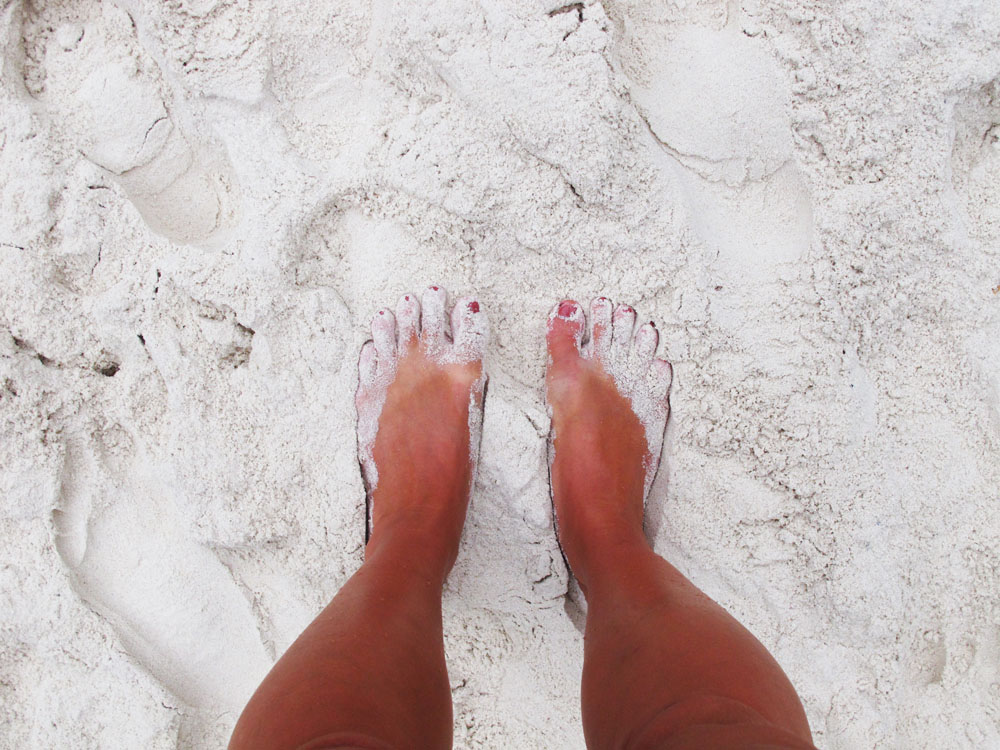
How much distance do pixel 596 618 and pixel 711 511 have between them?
331mm

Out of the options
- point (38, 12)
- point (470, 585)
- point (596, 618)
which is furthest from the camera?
point (470, 585)

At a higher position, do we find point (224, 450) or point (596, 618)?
point (224, 450)

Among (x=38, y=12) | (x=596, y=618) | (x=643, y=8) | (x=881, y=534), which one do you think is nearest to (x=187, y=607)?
(x=596, y=618)

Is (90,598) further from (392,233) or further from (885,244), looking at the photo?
(885,244)

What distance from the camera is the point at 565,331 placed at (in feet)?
4.27

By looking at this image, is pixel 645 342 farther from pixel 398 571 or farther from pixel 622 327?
pixel 398 571

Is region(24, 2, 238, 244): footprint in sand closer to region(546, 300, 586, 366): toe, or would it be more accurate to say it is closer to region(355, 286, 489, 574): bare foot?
region(355, 286, 489, 574): bare foot

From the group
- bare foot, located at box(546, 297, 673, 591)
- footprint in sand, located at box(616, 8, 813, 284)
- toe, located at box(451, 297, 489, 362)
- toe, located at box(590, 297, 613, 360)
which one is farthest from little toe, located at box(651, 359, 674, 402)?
toe, located at box(451, 297, 489, 362)

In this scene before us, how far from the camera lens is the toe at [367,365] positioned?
4.36 feet

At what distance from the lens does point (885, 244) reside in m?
1.20

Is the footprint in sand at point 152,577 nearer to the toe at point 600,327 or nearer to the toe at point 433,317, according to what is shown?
the toe at point 433,317

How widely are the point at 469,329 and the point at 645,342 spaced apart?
0.35 m

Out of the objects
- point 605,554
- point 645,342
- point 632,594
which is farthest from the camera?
point 645,342

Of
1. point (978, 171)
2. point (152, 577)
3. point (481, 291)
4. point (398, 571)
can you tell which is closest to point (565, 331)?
point (481, 291)
